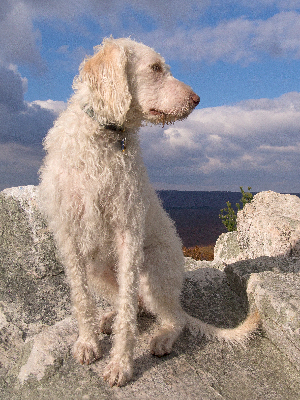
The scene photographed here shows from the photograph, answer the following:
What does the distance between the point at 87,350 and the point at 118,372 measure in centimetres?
48

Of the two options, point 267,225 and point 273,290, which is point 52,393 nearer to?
point 273,290

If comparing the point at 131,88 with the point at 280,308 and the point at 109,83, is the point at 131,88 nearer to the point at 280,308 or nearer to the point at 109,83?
the point at 109,83

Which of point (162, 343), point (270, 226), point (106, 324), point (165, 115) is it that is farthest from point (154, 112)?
point (270, 226)

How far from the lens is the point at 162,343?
11.6ft

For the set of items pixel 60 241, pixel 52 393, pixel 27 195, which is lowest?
pixel 52 393

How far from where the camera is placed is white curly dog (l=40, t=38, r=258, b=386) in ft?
9.49

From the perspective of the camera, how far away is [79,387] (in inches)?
117

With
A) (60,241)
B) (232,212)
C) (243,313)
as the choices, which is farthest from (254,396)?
(232,212)

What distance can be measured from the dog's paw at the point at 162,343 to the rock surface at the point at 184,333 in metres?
0.08

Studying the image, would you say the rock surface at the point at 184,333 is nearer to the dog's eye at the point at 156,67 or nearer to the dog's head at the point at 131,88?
the dog's head at the point at 131,88

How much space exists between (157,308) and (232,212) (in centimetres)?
647

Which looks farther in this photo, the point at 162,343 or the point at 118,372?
the point at 162,343

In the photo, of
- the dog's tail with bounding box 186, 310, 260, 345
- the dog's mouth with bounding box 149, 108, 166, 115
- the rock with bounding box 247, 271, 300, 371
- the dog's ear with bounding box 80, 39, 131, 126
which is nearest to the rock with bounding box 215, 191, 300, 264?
the rock with bounding box 247, 271, 300, 371

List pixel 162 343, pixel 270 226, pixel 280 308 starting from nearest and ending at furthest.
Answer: pixel 162 343 < pixel 280 308 < pixel 270 226
